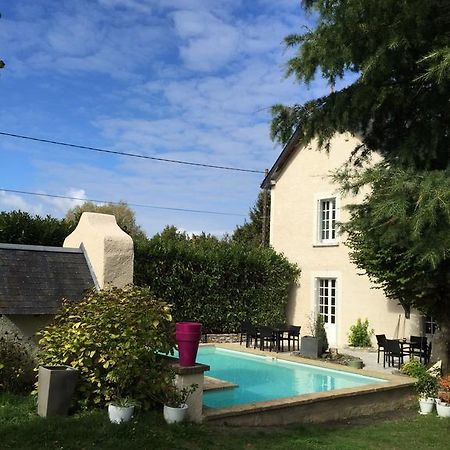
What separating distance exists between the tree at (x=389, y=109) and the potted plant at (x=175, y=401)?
3.41m

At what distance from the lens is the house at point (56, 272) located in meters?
7.96

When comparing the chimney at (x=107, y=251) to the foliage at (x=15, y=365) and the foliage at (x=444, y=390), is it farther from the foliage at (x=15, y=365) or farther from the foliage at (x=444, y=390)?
the foliage at (x=444, y=390)

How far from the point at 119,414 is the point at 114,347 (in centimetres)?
87

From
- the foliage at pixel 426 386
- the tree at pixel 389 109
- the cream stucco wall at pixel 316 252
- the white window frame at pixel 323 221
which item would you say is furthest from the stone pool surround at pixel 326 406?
the white window frame at pixel 323 221

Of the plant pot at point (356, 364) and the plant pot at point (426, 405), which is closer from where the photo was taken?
the plant pot at point (426, 405)

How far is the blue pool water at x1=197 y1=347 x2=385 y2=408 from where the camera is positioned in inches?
403

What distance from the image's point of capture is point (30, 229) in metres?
14.2

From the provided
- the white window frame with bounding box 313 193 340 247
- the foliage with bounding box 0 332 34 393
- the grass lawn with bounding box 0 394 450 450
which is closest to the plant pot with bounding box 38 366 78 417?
the grass lawn with bounding box 0 394 450 450

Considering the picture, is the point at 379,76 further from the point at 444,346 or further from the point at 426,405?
the point at 444,346

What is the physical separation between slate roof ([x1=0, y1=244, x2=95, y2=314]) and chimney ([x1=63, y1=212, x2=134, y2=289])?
7.4 inches

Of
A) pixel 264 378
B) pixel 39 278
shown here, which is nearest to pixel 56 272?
pixel 39 278

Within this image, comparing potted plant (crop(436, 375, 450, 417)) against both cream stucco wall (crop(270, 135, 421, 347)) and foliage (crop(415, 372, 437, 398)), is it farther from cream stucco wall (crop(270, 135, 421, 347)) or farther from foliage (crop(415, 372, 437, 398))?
cream stucco wall (crop(270, 135, 421, 347))

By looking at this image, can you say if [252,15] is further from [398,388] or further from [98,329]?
[398,388]

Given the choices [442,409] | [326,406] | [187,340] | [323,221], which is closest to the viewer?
[187,340]
